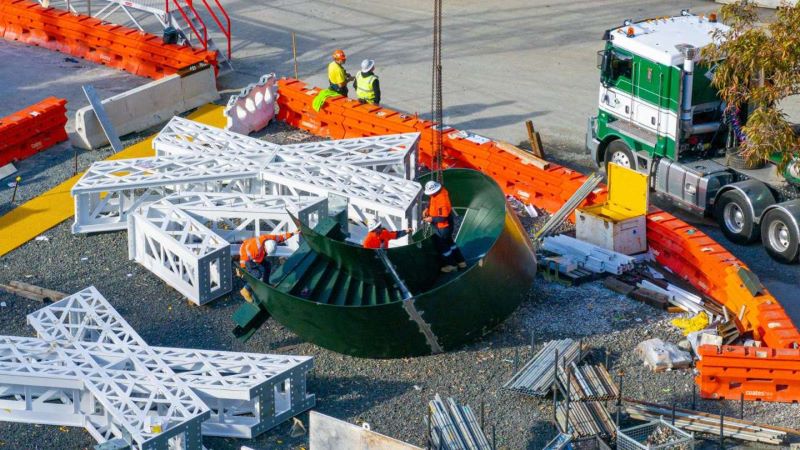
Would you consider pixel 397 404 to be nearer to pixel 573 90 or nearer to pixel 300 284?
pixel 300 284

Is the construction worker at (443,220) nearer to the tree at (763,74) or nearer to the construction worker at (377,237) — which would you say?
the construction worker at (377,237)

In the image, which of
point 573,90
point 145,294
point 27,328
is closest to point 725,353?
point 145,294

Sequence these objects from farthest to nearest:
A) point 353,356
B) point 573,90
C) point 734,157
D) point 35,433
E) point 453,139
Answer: point 573,90 < point 453,139 < point 734,157 < point 353,356 < point 35,433

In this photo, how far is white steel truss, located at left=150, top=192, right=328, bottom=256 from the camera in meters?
19.2

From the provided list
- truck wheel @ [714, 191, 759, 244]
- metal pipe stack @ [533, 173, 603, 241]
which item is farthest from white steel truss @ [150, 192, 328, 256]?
truck wheel @ [714, 191, 759, 244]

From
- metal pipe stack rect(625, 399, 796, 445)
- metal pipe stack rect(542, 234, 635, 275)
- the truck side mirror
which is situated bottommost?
metal pipe stack rect(625, 399, 796, 445)

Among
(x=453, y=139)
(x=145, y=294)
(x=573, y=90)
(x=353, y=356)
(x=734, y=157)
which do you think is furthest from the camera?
(x=573, y=90)

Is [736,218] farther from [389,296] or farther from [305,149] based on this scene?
[305,149]

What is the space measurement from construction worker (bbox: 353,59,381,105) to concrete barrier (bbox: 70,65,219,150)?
356cm

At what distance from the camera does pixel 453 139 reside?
2238cm

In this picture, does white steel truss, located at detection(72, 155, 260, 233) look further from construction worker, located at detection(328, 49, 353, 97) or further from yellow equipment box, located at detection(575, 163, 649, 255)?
yellow equipment box, located at detection(575, 163, 649, 255)

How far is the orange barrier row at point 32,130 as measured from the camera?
23.4m

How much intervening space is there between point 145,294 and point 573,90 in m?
11.2

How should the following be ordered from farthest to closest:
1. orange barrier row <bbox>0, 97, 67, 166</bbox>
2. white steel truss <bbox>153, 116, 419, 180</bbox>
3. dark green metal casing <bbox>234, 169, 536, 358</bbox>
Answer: orange barrier row <bbox>0, 97, 67, 166</bbox>, white steel truss <bbox>153, 116, 419, 180</bbox>, dark green metal casing <bbox>234, 169, 536, 358</bbox>
